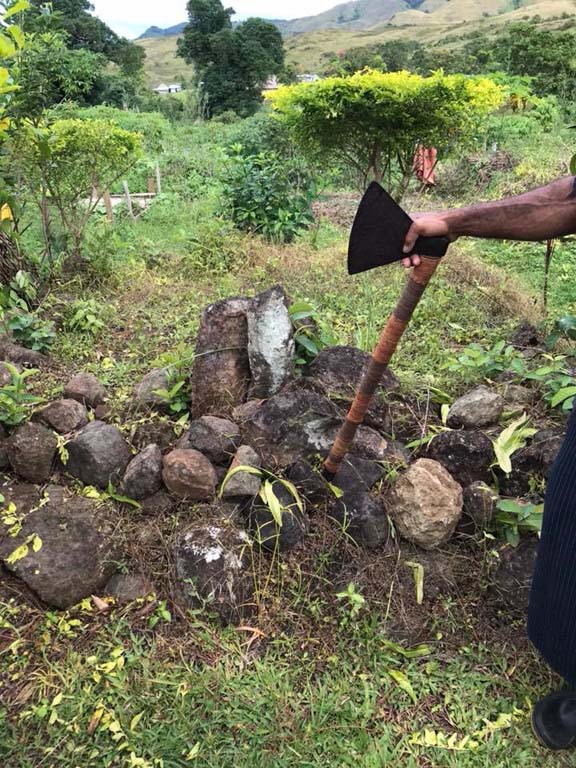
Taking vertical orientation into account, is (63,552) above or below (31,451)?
below

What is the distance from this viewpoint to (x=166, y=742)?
5.31ft

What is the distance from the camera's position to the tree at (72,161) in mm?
3787

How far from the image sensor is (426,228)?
4.76 ft

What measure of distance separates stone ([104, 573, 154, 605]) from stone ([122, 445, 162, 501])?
0.29 metres

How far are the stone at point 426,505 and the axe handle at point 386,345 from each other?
27 centimetres

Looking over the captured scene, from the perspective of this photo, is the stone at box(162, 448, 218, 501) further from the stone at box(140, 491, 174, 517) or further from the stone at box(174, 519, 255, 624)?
the stone at box(174, 519, 255, 624)

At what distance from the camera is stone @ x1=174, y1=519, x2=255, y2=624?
194cm

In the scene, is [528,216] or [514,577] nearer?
[528,216]

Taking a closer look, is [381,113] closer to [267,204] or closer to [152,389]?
[267,204]

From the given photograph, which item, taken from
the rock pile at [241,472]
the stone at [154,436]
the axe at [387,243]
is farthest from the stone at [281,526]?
the axe at [387,243]

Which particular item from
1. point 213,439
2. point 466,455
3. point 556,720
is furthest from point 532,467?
point 213,439

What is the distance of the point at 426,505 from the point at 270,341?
2.98 ft

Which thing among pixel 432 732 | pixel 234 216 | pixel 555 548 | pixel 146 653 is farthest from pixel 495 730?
pixel 234 216

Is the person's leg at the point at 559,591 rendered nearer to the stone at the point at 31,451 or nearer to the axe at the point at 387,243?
the axe at the point at 387,243
